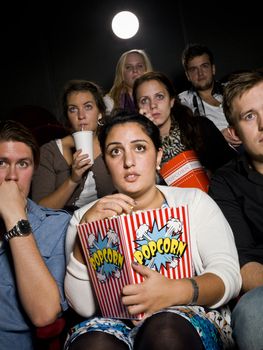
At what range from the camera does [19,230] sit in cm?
130

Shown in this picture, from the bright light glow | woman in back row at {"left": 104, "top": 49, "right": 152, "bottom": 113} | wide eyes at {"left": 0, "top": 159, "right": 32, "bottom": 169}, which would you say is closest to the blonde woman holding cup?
wide eyes at {"left": 0, "top": 159, "right": 32, "bottom": 169}

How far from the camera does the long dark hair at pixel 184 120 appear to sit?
7.57 ft

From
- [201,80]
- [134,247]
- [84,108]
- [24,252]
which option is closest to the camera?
[134,247]

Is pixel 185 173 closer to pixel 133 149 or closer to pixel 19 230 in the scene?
pixel 133 149

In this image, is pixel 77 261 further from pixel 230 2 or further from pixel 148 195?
pixel 230 2

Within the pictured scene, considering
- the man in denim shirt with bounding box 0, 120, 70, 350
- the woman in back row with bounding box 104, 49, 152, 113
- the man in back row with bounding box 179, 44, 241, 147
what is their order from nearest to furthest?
the man in denim shirt with bounding box 0, 120, 70, 350, the woman in back row with bounding box 104, 49, 152, 113, the man in back row with bounding box 179, 44, 241, 147

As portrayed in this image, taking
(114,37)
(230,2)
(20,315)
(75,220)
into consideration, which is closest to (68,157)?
(75,220)

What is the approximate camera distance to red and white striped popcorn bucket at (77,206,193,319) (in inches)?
37.1

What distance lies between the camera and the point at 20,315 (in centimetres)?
135

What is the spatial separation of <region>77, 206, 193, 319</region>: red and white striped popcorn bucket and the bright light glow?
4101mm

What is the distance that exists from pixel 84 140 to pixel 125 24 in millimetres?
3217

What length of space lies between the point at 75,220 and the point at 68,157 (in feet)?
3.20

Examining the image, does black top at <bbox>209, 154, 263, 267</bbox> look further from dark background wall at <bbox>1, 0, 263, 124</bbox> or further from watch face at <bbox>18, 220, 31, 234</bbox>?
dark background wall at <bbox>1, 0, 263, 124</bbox>

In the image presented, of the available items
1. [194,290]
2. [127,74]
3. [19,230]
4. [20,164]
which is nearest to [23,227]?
[19,230]
